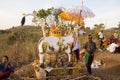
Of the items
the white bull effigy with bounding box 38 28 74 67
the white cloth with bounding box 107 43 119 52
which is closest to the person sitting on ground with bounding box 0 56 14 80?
the white bull effigy with bounding box 38 28 74 67

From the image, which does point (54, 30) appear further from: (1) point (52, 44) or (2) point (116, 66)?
(2) point (116, 66)

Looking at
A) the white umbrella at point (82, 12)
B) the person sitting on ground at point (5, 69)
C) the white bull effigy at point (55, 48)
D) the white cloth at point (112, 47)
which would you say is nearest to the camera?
the person sitting on ground at point (5, 69)

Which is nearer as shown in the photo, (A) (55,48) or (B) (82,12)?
(A) (55,48)

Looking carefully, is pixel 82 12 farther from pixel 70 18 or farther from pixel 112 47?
pixel 112 47

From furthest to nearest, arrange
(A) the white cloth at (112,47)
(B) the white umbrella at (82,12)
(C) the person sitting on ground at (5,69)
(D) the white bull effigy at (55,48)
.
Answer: (A) the white cloth at (112,47) → (B) the white umbrella at (82,12) → (D) the white bull effigy at (55,48) → (C) the person sitting on ground at (5,69)

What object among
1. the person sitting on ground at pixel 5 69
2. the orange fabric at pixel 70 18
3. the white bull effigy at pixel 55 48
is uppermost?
the orange fabric at pixel 70 18

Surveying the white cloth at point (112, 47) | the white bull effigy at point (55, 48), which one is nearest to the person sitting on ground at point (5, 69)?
the white bull effigy at point (55, 48)

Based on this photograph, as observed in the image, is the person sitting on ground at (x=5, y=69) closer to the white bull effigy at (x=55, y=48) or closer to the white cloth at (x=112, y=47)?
the white bull effigy at (x=55, y=48)

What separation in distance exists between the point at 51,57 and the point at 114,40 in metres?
10.9

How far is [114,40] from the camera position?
72.2 feet

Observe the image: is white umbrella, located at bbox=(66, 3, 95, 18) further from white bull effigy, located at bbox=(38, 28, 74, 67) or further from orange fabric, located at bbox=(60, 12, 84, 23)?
white bull effigy, located at bbox=(38, 28, 74, 67)

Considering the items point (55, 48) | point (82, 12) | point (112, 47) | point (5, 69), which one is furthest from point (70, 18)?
point (112, 47)

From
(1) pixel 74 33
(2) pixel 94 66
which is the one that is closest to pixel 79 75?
(1) pixel 74 33

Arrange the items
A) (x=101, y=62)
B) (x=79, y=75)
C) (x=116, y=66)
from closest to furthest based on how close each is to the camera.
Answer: (x=79, y=75) → (x=116, y=66) → (x=101, y=62)
